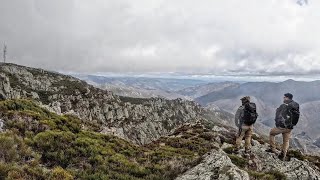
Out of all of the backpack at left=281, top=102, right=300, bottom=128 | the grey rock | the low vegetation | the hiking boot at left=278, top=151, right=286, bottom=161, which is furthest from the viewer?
the hiking boot at left=278, top=151, right=286, bottom=161

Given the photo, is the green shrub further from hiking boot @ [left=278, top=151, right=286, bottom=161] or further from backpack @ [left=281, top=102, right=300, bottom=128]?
backpack @ [left=281, top=102, right=300, bottom=128]

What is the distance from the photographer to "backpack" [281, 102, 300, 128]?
67.6 feet

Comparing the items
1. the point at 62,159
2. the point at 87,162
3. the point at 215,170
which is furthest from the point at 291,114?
the point at 62,159

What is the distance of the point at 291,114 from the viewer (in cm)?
2077

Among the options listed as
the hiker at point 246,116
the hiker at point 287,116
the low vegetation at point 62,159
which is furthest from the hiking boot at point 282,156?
the low vegetation at point 62,159

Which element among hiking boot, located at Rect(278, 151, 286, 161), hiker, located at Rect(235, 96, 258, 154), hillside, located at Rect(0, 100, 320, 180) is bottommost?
hiking boot, located at Rect(278, 151, 286, 161)

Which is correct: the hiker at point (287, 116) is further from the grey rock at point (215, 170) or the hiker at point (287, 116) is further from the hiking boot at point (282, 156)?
the grey rock at point (215, 170)

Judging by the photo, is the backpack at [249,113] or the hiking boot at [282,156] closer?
the backpack at [249,113]

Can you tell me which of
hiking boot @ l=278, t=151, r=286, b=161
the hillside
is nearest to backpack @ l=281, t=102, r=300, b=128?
hiking boot @ l=278, t=151, r=286, b=161

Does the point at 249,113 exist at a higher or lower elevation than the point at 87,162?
higher

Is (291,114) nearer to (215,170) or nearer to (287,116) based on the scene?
(287,116)

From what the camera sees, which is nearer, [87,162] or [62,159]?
[62,159]

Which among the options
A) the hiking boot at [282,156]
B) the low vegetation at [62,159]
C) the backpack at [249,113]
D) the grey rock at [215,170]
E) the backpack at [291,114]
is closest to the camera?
the low vegetation at [62,159]

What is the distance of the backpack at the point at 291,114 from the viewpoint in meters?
20.6
